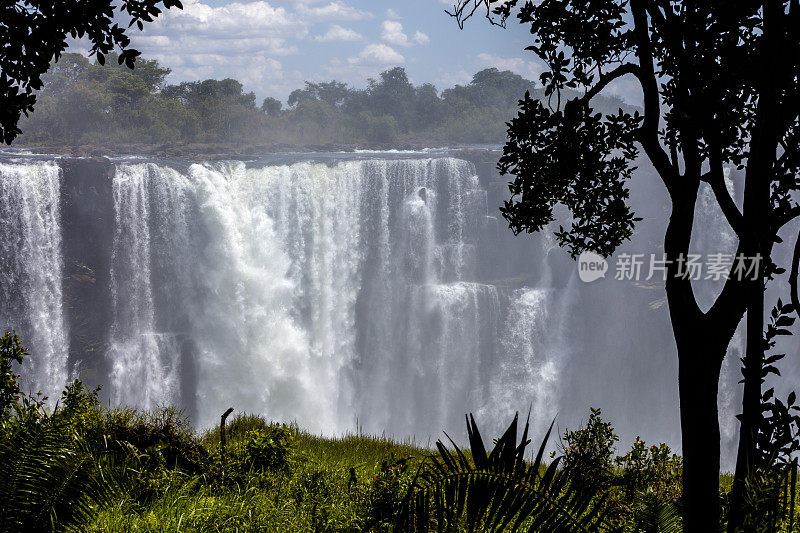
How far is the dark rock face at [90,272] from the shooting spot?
2222cm

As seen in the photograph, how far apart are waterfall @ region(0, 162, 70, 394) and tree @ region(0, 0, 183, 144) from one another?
60.8 ft

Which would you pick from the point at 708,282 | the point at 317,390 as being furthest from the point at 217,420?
the point at 708,282

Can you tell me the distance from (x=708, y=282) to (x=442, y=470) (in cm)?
2681

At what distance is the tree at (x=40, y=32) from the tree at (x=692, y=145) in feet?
6.20

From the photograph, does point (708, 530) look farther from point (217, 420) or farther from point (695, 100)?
point (217, 420)

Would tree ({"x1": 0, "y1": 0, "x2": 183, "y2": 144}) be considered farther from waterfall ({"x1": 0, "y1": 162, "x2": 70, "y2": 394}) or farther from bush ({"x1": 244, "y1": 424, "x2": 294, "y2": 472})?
waterfall ({"x1": 0, "y1": 162, "x2": 70, "y2": 394})

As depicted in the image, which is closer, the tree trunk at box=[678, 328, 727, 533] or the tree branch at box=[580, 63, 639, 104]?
the tree trunk at box=[678, 328, 727, 533]

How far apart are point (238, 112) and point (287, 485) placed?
1721 inches

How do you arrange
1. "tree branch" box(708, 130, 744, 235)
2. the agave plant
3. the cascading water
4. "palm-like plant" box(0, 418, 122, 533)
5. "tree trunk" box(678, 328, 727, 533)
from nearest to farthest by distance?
the agave plant, "tree trunk" box(678, 328, 727, 533), "tree branch" box(708, 130, 744, 235), "palm-like plant" box(0, 418, 122, 533), the cascading water

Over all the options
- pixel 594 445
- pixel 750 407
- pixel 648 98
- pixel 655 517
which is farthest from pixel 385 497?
pixel 648 98

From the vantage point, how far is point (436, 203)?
84.2ft

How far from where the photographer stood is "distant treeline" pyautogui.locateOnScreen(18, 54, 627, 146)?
135ft

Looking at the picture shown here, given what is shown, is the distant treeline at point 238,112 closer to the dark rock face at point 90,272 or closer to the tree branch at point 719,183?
the dark rock face at point 90,272

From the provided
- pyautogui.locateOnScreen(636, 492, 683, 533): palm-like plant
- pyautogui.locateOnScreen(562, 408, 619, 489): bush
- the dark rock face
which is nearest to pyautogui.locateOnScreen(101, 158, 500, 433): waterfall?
the dark rock face
